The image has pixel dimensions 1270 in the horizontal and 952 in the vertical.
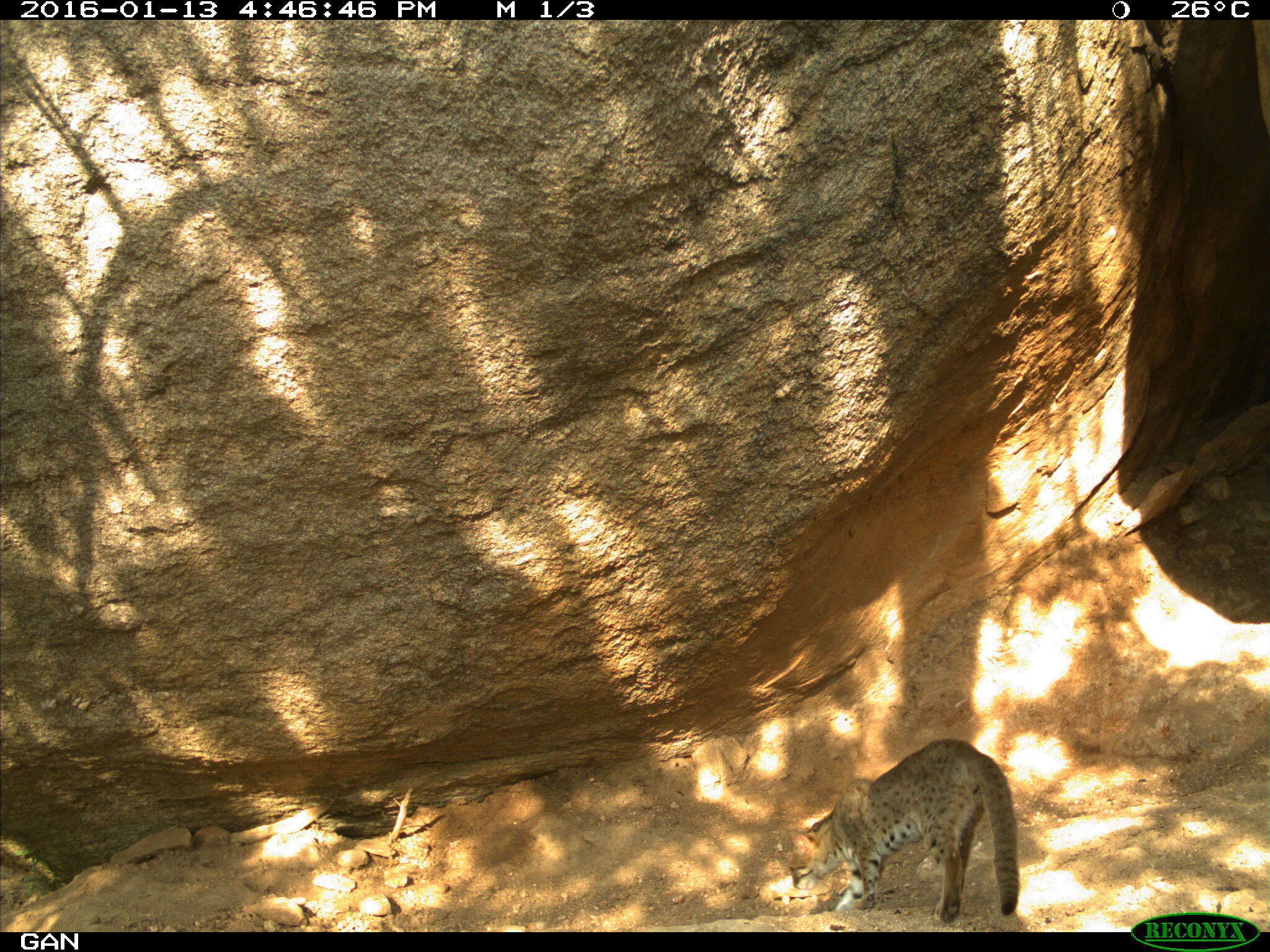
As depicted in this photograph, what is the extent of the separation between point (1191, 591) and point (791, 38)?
3.47 m

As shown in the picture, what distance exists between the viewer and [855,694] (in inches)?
171

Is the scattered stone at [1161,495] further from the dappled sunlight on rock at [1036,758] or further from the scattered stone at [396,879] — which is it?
the scattered stone at [396,879]

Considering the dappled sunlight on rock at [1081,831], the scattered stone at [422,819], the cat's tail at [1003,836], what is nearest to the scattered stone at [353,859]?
the scattered stone at [422,819]

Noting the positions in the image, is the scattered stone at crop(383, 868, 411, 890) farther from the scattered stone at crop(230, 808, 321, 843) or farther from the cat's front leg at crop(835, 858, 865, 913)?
the cat's front leg at crop(835, 858, 865, 913)

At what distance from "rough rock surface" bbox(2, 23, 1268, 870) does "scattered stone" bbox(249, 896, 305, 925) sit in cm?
50

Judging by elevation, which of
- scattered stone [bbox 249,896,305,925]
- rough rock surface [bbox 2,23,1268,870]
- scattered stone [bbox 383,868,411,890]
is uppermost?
rough rock surface [bbox 2,23,1268,870]

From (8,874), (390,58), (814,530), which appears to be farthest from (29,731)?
(814,530)

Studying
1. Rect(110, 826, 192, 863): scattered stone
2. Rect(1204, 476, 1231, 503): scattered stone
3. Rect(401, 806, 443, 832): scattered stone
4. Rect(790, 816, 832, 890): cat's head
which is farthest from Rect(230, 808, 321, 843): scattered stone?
Rect(1204, 476, 1231, 503): scattered stone

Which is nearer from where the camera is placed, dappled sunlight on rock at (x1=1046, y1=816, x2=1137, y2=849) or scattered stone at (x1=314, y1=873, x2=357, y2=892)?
dappled sunlight on rock at (x1=1046, y1=816, x2=1137, y2=849)

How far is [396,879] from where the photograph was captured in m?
3.81

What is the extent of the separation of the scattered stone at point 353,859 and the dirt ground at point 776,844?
0.10 feet

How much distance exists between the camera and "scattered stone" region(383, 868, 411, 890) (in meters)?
3.78

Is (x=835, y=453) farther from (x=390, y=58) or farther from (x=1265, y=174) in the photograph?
(x=1265, y=174)

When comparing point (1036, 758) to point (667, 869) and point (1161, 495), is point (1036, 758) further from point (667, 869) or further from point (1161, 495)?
point (667, 869)
